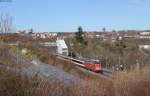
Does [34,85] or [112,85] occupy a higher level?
[34,85]

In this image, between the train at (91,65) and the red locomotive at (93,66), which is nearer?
the train at (91,65)

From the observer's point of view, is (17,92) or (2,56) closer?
(17,92)

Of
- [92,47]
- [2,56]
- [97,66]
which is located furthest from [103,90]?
[92,47]

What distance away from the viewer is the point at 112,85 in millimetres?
11891

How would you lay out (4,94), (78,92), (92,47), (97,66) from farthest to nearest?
(92,47)
(97,66)
(78,92)
(4,94)

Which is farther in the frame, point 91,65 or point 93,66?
point 91,65

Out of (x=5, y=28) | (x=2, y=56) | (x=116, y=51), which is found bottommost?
(x=116, y=51)

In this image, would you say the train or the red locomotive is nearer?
the train

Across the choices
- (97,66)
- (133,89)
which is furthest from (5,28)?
(97,66)

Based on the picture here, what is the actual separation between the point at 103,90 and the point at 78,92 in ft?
6.88

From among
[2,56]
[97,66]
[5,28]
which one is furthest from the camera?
[97,66]

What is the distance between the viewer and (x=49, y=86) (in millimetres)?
7449

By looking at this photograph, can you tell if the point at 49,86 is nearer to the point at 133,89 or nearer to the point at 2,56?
the point at 2,56

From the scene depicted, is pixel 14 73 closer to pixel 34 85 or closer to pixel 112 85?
pixel 34 85
